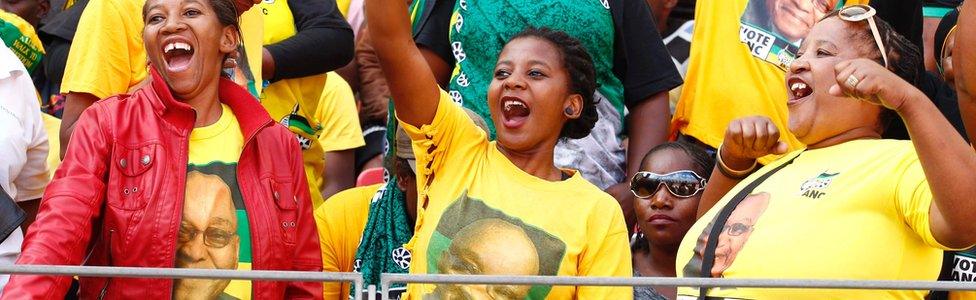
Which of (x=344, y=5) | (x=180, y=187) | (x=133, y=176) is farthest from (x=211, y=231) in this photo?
(x=344, y=5)

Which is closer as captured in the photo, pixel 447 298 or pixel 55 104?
pixel 447 298

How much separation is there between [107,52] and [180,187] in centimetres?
96

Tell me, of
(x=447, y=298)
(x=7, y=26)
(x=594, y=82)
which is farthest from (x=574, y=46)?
(x=7, y=26)

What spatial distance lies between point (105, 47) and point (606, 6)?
159cm

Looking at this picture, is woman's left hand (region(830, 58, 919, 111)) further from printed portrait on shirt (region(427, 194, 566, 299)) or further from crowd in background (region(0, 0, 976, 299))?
printed portrait on shirt (region(427, 194, 566, 299))

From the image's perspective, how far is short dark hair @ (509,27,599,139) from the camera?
176 inches

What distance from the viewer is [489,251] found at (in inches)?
158

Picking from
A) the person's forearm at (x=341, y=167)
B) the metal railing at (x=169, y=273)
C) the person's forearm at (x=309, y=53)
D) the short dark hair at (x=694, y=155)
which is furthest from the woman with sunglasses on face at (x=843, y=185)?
the person's forearm at (x=341, y=167)

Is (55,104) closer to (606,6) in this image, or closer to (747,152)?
(606,6)

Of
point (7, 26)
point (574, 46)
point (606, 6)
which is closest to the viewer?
point (574, 46)

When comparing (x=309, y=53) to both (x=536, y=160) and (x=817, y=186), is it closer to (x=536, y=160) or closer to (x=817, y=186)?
(x=536, y=160)

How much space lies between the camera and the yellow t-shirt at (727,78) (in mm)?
5465

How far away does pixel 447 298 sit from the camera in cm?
397

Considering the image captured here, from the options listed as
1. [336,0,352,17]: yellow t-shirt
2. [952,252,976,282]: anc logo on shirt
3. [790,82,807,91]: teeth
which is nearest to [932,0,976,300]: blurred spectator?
[790,82,807,91]: teeth
